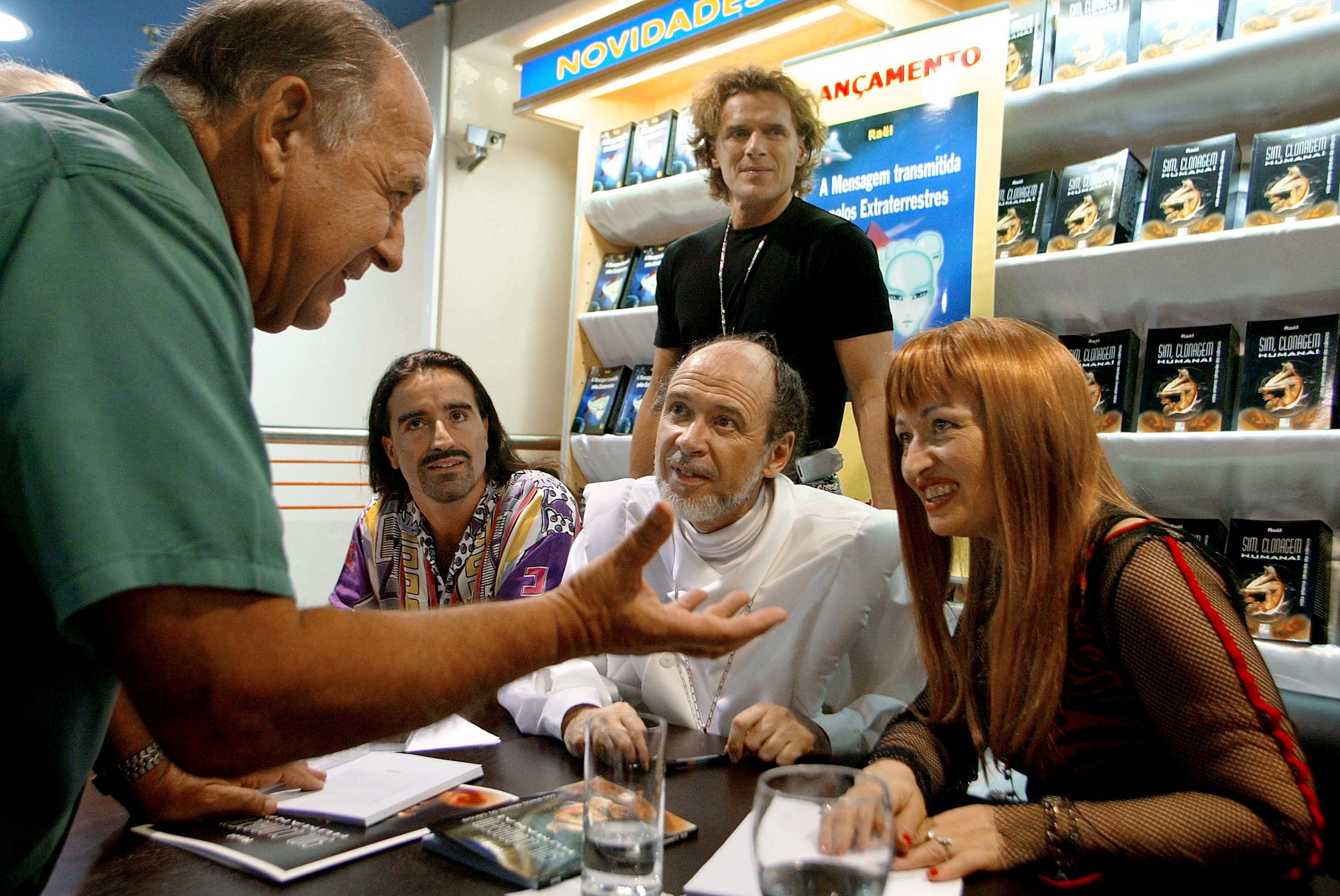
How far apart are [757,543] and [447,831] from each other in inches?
41.6

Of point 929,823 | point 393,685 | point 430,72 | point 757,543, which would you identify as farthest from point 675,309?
point 430,72

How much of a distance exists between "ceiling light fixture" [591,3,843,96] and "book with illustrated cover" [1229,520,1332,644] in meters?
2.00

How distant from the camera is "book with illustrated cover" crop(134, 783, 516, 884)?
97cm

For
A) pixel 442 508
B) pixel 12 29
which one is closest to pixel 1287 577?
pixel 442 508

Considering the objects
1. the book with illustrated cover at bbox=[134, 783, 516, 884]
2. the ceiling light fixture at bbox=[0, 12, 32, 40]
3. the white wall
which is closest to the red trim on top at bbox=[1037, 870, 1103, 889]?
the book with illustrated cover at bbox=[134, 783, 516, 884]

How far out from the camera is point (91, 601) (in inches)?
23.7

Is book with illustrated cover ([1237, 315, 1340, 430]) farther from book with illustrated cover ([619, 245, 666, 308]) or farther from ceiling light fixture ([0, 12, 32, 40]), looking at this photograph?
ceiling light fixture ([0, 12, 32, 40])

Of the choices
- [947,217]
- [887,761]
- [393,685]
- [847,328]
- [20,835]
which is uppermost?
[947,217]

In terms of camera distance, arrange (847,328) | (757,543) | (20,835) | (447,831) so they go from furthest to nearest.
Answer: (847,328)
(757,543)
(447,831)
(20,835)

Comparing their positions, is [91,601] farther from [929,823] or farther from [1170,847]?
[1170,847]

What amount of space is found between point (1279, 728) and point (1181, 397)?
1.80 metres

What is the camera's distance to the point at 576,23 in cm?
442

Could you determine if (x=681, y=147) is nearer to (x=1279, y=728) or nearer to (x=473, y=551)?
(x=473, y=551)

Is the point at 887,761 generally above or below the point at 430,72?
below
